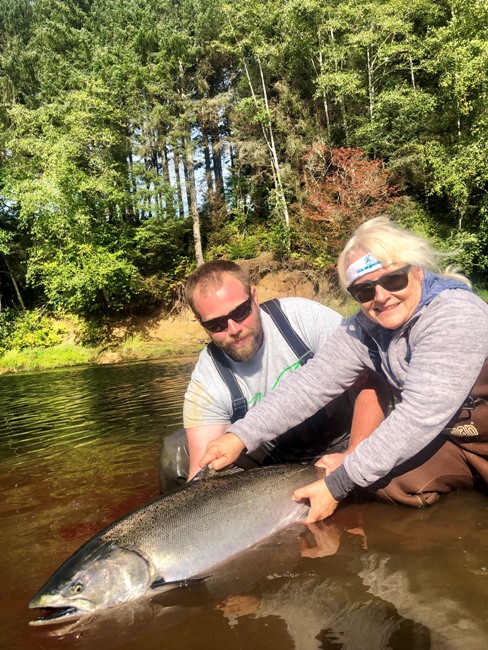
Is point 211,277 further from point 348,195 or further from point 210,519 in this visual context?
point 348,195

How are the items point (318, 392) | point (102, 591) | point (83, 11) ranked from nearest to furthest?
point (102, 591) → point (318, 392) → point (83, 11)

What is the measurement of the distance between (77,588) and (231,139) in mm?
27894

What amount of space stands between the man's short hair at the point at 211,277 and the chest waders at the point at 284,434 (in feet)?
1.30

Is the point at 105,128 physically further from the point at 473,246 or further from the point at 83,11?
the point at 473,246

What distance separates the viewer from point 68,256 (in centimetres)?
2375

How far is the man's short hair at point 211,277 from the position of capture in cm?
347

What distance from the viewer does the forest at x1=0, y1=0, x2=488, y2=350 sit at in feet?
69.3

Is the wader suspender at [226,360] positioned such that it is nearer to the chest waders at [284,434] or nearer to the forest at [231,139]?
the chest waders at [284,434]

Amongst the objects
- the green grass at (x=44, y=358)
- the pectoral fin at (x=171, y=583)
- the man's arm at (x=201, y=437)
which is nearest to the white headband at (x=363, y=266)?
the man's arm at (x=201, y=437)

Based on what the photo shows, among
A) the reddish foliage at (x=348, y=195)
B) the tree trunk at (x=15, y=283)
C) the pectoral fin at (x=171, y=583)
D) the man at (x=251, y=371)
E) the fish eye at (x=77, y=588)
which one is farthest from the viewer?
the tree trunk at (x=15, y=283)

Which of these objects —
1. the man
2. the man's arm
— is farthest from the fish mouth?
the man's arm

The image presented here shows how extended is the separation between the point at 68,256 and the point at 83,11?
19750 mm

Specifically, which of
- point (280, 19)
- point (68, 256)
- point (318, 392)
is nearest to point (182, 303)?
point (68, 256)

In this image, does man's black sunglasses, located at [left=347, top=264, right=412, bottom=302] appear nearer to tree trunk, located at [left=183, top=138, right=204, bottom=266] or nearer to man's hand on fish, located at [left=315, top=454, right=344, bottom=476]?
man's hand on fish, located at [left=315, top=454, right=344, bottom=476]
